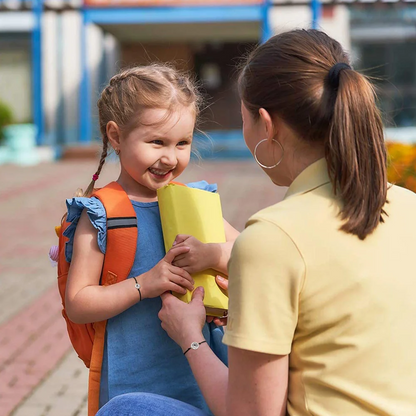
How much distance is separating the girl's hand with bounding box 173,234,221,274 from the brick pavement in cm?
50

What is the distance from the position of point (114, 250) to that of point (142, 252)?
10cm

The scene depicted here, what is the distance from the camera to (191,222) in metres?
1.91

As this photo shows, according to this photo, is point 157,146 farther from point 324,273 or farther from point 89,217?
point 324,273

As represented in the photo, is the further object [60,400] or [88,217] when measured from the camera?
[60,400]

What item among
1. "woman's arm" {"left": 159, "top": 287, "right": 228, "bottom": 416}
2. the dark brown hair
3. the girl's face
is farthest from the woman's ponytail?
the girl's face

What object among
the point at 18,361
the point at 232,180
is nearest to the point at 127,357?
the point at 18,361

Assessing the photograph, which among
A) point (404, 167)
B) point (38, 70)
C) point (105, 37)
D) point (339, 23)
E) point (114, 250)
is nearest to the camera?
point (114, 250)

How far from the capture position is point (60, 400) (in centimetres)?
344

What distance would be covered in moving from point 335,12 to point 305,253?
20.5 metres

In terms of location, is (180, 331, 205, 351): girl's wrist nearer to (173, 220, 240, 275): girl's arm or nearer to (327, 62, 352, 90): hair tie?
(173, 220, 240, 275): girl's arm

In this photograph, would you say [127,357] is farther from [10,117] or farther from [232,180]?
[10,117]

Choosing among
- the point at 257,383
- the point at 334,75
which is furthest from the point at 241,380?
the point at 334,75

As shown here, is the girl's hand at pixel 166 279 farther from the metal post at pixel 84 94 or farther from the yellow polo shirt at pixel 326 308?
the metal post at pixel 84 94

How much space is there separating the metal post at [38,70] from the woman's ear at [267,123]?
18127 millimetres
